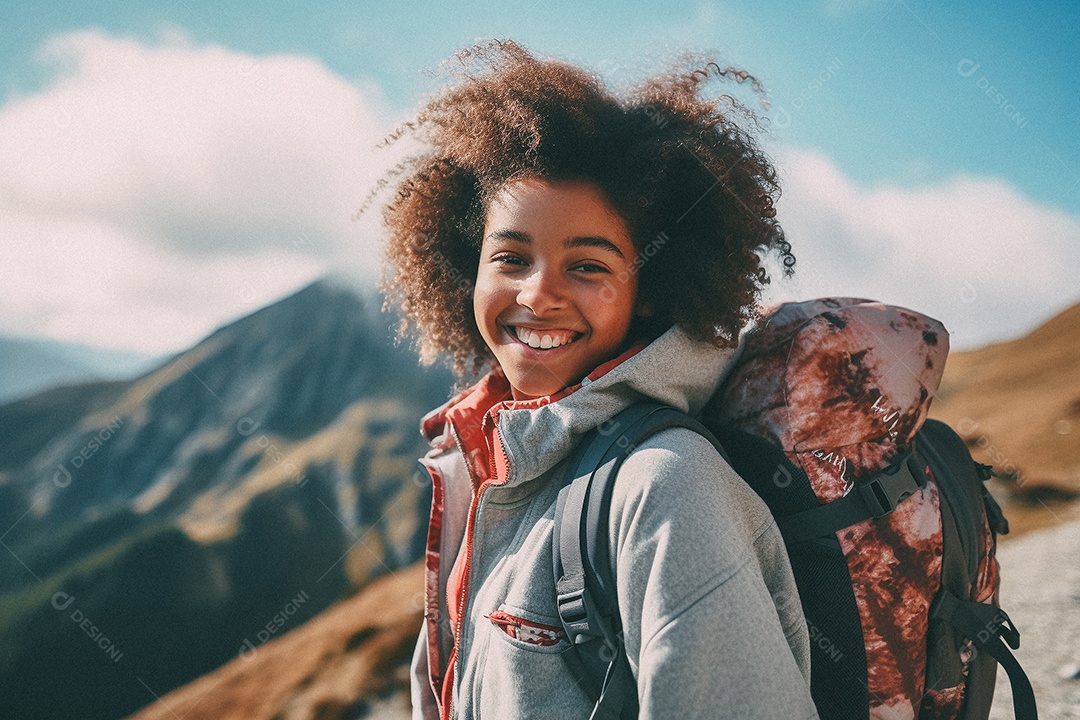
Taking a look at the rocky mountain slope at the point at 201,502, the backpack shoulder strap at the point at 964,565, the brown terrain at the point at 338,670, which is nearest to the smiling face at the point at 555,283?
the backpack shoulder strap at the point at 964,565

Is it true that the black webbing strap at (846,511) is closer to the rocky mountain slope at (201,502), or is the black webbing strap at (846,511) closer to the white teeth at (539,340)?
the white teeth at (539,340)

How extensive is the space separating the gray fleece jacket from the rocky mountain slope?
59.9 ft

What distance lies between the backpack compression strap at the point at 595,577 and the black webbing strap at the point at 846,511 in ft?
1.06

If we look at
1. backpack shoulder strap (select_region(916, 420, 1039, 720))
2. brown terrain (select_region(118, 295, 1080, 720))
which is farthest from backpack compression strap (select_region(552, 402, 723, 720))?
brown terrain (select_region(118, 295, 1080, 720))

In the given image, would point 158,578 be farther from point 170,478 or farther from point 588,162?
point 588,162

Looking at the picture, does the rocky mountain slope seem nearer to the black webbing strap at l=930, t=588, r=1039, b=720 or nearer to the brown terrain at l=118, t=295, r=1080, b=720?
the brown terrain at l=118, t=295, r=1080, b=720

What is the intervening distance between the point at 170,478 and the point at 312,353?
13.8m

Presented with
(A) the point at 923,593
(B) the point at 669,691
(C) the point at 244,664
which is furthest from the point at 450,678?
(C) the point at 244,664

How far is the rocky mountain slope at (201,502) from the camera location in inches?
1139

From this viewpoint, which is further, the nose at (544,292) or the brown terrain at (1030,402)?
the brown terrain at (1030,402)

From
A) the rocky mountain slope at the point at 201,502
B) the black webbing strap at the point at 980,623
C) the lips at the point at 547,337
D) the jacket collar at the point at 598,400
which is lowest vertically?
the black webbing strap at the point at 980,623

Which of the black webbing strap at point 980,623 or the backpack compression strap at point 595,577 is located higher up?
the backpack compression strap at point 595,577

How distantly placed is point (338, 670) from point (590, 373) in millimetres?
9965

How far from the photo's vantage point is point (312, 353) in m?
49.1
